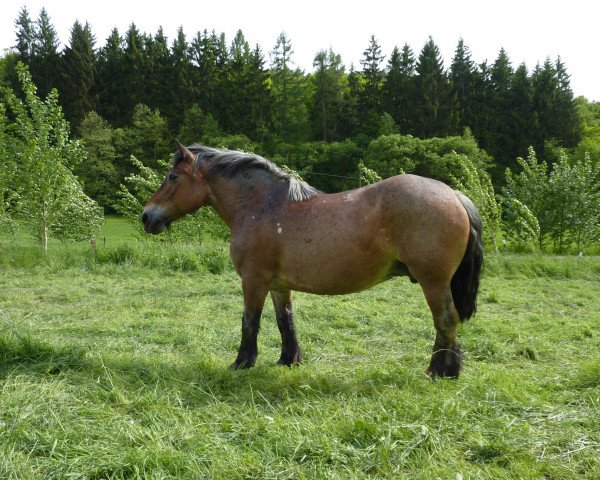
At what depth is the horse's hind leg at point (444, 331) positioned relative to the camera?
3902 mm

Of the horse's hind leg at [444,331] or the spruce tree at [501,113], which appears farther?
the spruce tree at [501,113]

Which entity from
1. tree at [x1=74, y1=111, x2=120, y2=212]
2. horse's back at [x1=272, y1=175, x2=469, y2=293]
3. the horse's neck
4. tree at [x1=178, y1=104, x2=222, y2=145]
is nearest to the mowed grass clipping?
horse's back at [x1=272, y1=175, x2=469, y2=293]

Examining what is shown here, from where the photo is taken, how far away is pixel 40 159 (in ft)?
44.1

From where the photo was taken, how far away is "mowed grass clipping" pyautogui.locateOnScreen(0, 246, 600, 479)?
2504mm

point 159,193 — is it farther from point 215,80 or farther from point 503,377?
point 215,80

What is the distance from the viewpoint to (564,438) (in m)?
2.70

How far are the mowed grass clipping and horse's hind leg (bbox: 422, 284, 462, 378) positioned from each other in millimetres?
137

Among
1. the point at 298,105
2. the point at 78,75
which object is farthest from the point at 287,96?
the point at 78,75

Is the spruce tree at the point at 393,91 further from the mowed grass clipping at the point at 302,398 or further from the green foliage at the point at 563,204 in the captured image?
the mowed grass clipping at the point at 302,398

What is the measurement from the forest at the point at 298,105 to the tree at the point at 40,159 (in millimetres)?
24529

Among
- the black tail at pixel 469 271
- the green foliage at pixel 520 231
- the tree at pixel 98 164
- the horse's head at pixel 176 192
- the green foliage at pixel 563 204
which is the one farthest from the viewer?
the tree at pixel 98 164

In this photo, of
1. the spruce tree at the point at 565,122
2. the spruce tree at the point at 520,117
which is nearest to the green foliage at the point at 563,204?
the spruce tree at the point at 520,117

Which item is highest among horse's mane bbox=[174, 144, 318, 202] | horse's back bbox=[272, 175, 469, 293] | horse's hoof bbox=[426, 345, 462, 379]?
horse's mane bbox=[174, 144, 318, 202]

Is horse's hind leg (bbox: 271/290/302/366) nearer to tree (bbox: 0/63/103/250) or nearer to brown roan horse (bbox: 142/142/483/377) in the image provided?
brown roan horse (bbox: 142/142/483/377)
